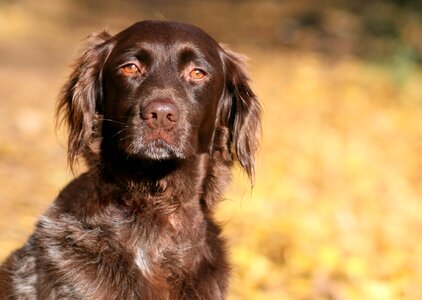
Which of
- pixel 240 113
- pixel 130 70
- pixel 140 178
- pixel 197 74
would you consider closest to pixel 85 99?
pixel 130 70

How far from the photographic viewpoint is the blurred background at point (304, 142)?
22.8ft

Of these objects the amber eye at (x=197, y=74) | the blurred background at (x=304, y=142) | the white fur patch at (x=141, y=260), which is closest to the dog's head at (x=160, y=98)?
the amber eye at (x=197, y=74)

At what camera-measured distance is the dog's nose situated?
446 cm

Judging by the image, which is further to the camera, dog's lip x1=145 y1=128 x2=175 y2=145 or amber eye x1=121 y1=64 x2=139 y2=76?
amber eye x1=121 y1=64 x2=139 y2=76

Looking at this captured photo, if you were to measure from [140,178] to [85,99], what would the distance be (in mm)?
563

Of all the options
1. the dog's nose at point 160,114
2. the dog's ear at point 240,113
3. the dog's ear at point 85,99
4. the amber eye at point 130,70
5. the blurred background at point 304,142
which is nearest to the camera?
the dog's nose at point 160,114

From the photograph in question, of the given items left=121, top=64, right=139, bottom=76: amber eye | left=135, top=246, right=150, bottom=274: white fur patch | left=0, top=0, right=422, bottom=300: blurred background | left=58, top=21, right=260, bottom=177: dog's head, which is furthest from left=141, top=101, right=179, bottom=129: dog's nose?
left=0, top=0, right=422, bottom=300: blurred background

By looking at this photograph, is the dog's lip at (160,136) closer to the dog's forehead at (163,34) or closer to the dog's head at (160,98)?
the dog's head at (160,98)

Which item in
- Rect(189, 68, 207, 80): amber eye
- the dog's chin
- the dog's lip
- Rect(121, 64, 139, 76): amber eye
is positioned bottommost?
the dog's chin

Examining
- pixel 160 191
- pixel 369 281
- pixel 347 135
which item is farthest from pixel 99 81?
pixel 347 135

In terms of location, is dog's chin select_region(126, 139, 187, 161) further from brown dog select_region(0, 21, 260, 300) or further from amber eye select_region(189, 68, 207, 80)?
amber eye select_region(189, 68, 207, 80)

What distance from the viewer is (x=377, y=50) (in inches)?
707

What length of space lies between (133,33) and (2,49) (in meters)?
11.5

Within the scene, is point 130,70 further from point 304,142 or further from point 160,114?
point 304,142
